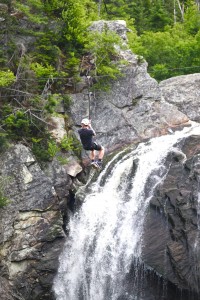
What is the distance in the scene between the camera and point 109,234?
53.9 feet

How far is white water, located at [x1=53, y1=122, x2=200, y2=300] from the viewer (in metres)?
15.9

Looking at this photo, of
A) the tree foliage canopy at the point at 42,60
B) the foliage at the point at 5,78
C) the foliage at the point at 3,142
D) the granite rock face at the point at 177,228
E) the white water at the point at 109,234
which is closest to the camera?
the granite rock face at the point at 177,228

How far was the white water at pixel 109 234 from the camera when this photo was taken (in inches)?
625

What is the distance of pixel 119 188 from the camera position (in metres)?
17.4

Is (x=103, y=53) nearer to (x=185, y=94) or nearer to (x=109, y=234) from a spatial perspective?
(x=185, y=94)

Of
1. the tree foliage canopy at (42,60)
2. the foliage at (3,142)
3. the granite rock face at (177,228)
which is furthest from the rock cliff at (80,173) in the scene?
the tree foliage canopy at (42,60)

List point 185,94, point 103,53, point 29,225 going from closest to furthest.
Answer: point 29,225
point 103,53
point 185,94

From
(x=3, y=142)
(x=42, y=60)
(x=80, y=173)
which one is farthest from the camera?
(x=42, y=60)

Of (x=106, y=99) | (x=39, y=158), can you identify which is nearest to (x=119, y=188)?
(x=39, y=158)

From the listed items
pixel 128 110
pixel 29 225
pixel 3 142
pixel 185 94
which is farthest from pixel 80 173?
pixel 185 94

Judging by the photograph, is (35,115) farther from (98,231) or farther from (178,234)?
(178,234)

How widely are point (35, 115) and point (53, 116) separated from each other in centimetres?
123

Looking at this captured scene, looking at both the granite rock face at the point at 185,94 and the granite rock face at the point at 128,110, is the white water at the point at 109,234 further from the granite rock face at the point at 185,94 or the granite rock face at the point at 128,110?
the granite rock face at the point at 185,94

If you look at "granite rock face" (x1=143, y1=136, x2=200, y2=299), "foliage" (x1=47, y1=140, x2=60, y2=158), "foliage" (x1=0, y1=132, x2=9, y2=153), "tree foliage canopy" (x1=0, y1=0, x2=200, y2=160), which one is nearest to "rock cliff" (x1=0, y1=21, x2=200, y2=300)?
"granite rock face" (x1=143, y1=136, x2=200, y2=299)
